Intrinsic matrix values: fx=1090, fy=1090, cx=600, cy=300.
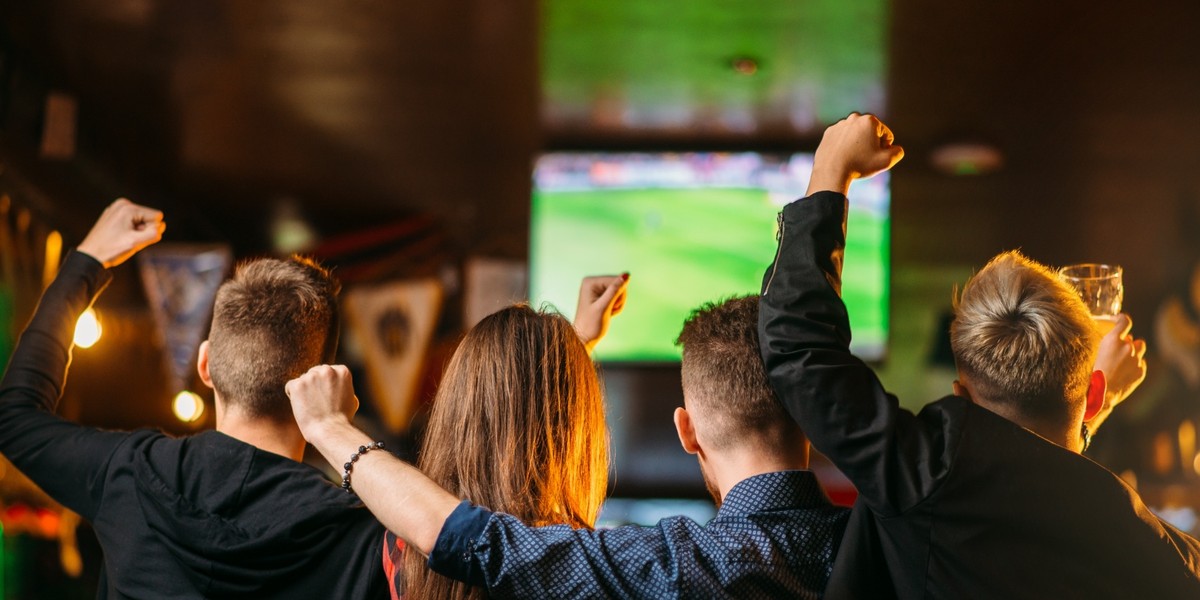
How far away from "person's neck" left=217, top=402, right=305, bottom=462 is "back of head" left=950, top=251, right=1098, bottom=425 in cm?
116

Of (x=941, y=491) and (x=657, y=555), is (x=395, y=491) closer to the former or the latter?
(x=657, y=555)

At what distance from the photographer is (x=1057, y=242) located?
5.31m

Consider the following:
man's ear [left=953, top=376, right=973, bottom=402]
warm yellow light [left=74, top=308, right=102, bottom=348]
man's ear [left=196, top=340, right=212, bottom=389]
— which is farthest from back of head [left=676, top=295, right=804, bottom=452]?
warm yellow light [left=74, top=308, right=102, bottom=348]

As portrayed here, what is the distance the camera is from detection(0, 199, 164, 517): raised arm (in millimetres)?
1993

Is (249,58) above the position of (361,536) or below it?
above

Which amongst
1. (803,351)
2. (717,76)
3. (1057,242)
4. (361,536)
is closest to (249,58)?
(717,76)

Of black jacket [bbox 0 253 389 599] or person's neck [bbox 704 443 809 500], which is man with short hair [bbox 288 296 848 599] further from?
black jacket [bbox 0 253 389 599]

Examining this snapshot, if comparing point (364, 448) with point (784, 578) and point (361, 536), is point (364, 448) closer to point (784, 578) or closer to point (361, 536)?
point (361, 536)

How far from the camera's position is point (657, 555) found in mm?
1481

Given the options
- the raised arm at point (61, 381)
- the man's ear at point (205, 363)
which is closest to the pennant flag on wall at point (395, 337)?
the raised arm at point (61, 381)

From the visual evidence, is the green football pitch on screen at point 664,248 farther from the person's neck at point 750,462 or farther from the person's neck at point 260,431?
the person's neck at point 750,462

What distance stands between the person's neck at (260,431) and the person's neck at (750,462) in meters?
0.80

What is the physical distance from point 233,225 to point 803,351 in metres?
4.68

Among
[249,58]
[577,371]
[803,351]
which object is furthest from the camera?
[249,58]
